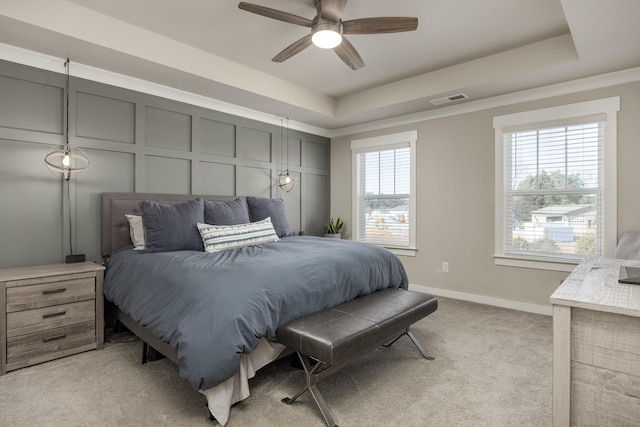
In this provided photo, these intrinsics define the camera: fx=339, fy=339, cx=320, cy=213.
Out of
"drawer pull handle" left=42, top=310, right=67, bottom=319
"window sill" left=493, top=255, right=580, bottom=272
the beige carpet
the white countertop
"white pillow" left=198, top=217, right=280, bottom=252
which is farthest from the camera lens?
"window sill" left=493, top=255, right=580, bottom=272

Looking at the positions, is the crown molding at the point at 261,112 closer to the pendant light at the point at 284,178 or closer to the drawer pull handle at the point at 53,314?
the pendant light at the point at 284,178

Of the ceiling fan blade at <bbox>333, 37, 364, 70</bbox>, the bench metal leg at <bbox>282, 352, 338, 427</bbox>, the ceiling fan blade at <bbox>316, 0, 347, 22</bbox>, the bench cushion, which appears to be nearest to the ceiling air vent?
the ceiling fan blade at <bbox>333, 37, 364, 70</bbox>

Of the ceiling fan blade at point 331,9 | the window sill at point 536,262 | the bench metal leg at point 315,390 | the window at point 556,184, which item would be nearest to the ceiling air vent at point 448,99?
the window at point 556,184

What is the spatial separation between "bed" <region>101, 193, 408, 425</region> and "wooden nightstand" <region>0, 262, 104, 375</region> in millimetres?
166

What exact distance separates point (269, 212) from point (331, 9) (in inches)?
91.1

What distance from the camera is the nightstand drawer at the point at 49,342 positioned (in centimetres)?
231

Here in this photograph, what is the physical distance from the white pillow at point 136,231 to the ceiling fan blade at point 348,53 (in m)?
2.28

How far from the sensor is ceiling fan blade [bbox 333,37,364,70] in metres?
2.62

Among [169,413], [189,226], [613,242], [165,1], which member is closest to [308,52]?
[165,1]

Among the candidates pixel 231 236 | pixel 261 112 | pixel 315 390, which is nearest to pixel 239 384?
pixel 315 390

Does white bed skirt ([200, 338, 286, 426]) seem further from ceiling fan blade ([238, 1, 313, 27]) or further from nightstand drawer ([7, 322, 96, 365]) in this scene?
ceiling fan blade ([238, 1, 313, 27])

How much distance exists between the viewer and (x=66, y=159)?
290 cm

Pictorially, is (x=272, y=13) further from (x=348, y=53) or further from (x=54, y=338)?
(x=54, y=338)

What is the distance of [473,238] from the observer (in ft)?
13.5
